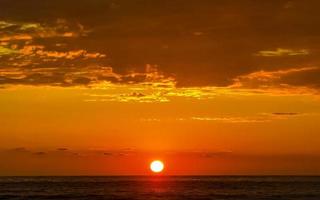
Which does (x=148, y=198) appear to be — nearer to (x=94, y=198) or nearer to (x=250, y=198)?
(x=94, y=198)

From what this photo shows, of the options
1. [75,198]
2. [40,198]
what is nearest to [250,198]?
[75,198]

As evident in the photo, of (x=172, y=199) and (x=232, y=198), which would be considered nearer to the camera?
(x=172, y=199)

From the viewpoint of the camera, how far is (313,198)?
6012cm

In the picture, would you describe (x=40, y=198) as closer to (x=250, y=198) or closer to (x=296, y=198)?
(x=250, y=198)

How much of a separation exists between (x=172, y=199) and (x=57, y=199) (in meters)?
13.6

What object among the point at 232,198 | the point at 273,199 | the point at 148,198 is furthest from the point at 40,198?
the point at 273,199

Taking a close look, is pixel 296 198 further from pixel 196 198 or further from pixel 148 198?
pixel 148 198

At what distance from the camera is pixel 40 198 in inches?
2507

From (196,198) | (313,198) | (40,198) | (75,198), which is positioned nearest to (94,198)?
(75,198)

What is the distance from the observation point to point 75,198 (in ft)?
209

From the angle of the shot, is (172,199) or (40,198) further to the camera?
(40,198)

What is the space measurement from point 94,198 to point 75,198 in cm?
232

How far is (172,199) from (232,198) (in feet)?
27.4

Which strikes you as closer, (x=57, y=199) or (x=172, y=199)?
(x=172, y=199)
